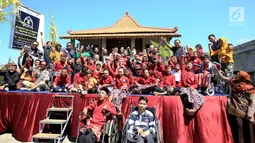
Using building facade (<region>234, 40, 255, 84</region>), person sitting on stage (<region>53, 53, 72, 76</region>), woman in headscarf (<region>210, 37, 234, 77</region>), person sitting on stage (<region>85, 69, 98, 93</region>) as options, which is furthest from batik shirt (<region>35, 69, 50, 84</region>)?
building facade (<region>234, 40, 255, 84</region>)

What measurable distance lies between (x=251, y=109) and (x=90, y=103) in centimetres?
339

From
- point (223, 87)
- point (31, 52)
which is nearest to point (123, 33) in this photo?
point (31, 52)

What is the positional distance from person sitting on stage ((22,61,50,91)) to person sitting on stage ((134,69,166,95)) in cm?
288

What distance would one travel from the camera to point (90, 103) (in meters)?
4.53

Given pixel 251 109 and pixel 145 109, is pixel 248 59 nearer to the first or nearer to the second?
pixel 251 109

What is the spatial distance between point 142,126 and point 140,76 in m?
2.19

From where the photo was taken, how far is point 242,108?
3.95m

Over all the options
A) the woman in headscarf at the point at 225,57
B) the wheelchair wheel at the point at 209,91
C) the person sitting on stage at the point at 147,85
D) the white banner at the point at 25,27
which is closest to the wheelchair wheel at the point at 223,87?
the woman in headscarf at the point at 225,57

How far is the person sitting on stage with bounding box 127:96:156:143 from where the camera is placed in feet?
11.6

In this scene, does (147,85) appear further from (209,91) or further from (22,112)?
(22,112)

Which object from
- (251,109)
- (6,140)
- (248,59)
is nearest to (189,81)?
(251,109)

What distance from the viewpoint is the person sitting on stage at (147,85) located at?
4.99 m

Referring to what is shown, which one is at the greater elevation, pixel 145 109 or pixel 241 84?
pixel 241 84

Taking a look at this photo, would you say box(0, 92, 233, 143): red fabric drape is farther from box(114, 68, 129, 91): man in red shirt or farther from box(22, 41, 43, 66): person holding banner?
box(22, 41, 43, 66): person holding banner
